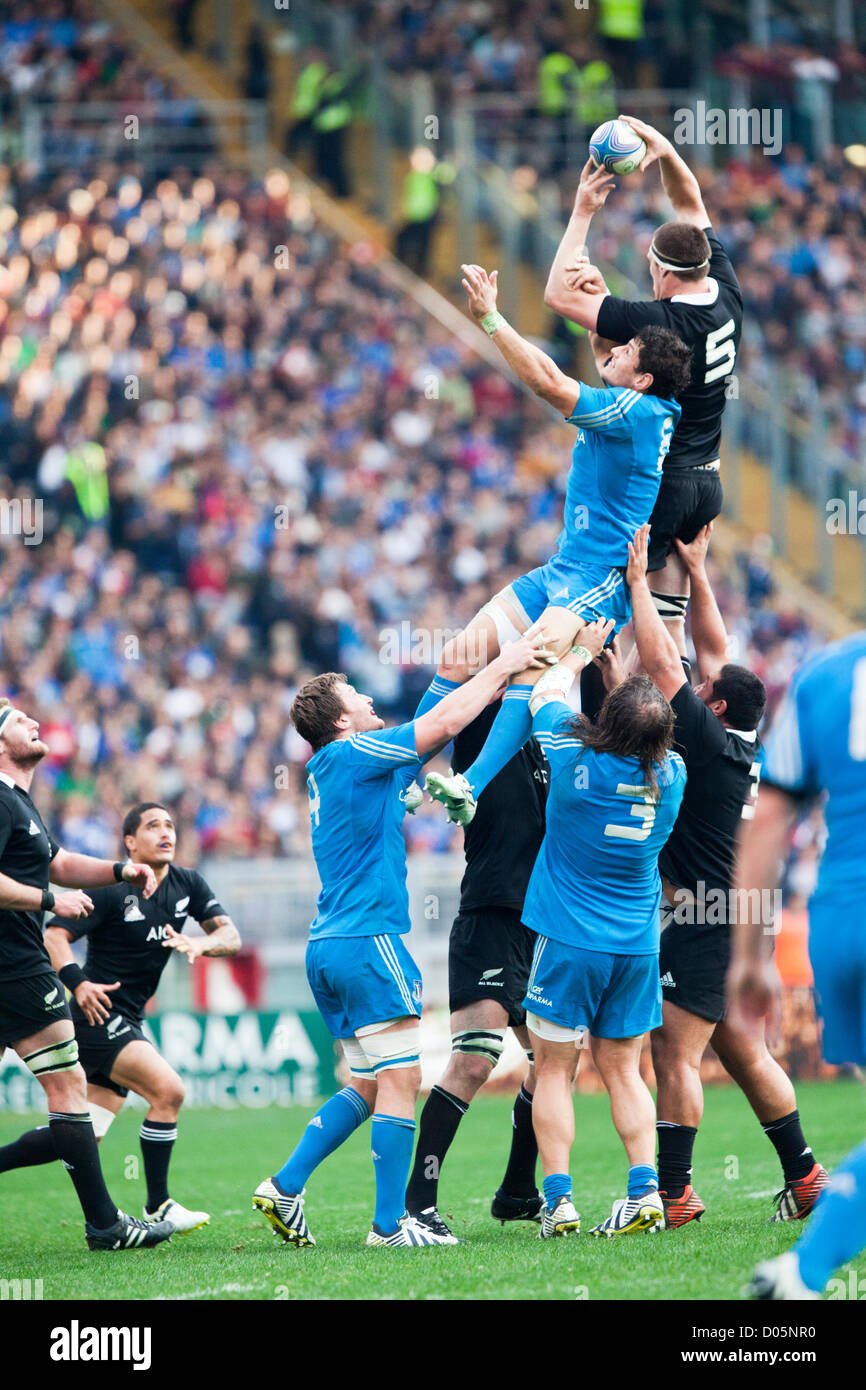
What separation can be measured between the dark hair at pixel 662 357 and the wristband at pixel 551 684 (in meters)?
1.35

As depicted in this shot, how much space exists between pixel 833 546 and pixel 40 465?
31.5 feet

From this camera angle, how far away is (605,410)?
7.63 m

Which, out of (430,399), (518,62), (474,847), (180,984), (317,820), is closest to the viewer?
(317,820)

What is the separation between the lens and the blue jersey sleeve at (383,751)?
732cm

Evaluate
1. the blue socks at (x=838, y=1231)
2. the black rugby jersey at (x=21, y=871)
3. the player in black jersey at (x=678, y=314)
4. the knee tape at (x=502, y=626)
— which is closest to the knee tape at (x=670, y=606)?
the player in black jersey at (x=678, y=314)

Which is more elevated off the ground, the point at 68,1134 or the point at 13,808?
the point at 13,808

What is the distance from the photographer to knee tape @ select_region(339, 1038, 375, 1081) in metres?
7.61

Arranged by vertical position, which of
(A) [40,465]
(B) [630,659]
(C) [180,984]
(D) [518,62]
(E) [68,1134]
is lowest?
(C) [180,984]

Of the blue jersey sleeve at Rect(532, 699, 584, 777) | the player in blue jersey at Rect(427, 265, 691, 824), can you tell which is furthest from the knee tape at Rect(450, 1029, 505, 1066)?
the blue jersey sleeve at Rect(532, 699, 584, 777)

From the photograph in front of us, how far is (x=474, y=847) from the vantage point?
8.21m

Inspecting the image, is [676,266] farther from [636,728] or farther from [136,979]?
[136,979]
